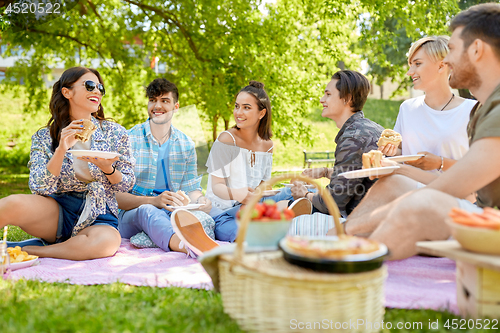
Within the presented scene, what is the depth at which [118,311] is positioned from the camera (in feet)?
7.20

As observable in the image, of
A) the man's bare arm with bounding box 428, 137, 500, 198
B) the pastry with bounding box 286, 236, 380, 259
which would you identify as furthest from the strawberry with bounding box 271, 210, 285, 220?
the man's bare arm with bounding box 428, 137, 500, 198

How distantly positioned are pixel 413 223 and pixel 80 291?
2.00 metres

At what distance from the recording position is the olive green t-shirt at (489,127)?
2.35 meters

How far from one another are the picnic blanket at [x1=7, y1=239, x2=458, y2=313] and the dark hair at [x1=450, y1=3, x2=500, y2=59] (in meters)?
1.49

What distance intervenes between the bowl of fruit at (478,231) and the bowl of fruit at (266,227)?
0.78 meters

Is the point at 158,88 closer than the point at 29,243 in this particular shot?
No

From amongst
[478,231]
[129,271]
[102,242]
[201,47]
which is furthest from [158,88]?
[201,47]

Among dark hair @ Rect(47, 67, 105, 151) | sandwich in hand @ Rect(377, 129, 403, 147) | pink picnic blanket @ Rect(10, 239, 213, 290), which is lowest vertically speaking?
pink picnic blanket @ Rect(10, 239, 213, 290)

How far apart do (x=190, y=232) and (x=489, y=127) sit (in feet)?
7.57

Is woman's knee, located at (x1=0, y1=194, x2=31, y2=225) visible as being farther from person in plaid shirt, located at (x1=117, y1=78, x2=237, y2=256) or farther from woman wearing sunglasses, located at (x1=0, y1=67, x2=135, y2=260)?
person in plaid shirt, located at (x1=117, y1=78, x2=237, y2=256)

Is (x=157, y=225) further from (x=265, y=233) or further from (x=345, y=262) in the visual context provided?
(x=345, y=262)

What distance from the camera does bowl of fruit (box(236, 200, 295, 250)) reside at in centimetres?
201

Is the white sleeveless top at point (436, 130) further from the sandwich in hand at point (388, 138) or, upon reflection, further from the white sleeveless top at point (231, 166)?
the white sleeveless top at point (231, 166)

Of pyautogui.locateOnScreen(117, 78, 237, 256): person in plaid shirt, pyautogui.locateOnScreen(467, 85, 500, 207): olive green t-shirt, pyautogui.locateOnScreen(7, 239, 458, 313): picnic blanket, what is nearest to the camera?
pyautogui.locateOnScreen(467, 85, 500, 207): olive green t-shirt
